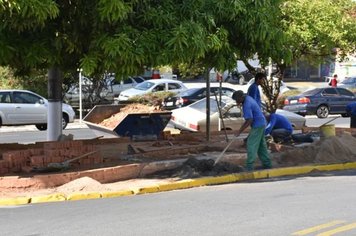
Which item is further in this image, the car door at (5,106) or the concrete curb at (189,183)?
the car door at (5,106)

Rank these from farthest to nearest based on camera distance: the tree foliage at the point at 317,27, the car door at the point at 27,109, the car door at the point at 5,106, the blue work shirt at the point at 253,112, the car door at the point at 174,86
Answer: the car door at the point at 174,86 → the car door at the point at 27,109 → the car door at the point at 5,106 → the tree foliage at the point at 317,27 → the blue work shirt at the point at 253,112

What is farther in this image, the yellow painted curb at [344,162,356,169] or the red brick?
the yellow painted curb at [344,162,356,169]

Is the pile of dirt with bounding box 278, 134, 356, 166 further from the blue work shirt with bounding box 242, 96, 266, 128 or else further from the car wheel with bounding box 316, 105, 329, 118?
the car wheel with bounding box 316, 105, 329, 118

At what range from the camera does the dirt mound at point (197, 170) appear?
10844 millimetres

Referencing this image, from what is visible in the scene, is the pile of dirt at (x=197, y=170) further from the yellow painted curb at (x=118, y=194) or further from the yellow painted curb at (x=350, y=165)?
the yellow painted curb at (x=350, y=165)

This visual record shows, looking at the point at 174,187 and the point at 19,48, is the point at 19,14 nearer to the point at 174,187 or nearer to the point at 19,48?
the point at 19,48

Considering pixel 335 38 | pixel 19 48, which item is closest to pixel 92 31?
pixel 19 48

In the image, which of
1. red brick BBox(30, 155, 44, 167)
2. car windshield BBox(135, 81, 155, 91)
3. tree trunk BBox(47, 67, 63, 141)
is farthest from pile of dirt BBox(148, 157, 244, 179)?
car windshield BBox(135, 81, 155, 91)

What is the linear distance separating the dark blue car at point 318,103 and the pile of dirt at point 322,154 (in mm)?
16115

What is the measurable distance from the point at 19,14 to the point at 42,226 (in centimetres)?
312

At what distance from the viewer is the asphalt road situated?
695 centimetres

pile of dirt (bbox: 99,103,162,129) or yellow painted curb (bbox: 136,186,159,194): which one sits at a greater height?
pile of dirt (bbox: 99,103,162,129)

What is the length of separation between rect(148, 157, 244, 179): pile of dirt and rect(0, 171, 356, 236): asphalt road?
0.78 m

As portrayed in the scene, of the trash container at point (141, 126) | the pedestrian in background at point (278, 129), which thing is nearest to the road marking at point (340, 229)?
the pedestrian in background at point (278, 129)
